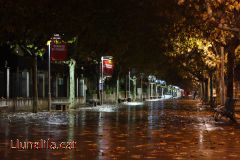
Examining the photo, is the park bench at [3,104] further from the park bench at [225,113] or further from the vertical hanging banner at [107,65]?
the vertical hanging banner at [107,65]

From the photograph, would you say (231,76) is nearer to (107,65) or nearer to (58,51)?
(58,51)

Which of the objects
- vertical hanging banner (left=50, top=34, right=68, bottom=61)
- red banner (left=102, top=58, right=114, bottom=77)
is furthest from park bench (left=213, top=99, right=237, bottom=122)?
red banner (left=102, top=58, right=114, bottom=77)

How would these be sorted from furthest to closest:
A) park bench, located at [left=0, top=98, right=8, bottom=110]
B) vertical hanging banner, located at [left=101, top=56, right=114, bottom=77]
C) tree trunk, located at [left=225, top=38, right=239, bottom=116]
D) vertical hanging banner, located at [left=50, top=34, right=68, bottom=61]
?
vertical hanging banner, located at [left=101, top=56, right=114, bottom=77]
vertical hanging banner, located at [left=50, top=34, right=68, bottom=61]
park bench, located at [left=0, top=98, right=8, bottom=110]
tree trunk, located at [left=225, top=38, right=239, bottom=116]

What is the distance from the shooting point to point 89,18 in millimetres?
27891

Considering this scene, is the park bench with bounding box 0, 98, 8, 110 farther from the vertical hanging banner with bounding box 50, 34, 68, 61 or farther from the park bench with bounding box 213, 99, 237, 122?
the park bench with bounding box 213, 99, 237, 122

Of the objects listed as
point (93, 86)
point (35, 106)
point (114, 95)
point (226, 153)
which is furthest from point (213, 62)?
point (93, 86)

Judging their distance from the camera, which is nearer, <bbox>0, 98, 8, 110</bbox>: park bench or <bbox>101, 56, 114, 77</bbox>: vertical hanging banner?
<bbox>0, 98, 8, 110</bbox>: park bench

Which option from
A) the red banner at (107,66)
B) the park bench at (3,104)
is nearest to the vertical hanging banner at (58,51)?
the park bench at (3,104)

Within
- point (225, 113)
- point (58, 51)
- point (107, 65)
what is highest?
point (107, 65)

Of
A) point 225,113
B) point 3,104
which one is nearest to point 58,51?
point 3,104

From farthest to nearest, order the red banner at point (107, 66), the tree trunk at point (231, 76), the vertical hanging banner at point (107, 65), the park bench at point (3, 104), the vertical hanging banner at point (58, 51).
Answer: the red banner at point (107, 66), the vertical hanging banner at point (107, 65), the vertical hanging banner at point (58, 51), the park bench at point (3, 104), the tree trunk at point (231, 76)

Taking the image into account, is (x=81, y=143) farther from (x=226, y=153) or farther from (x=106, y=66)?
(x=106, y=66)

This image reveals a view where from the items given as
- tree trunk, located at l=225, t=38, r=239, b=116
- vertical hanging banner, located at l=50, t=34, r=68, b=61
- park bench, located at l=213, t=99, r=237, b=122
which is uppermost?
vertical hanging banner, located at l=50, t=34, r=68, b=61

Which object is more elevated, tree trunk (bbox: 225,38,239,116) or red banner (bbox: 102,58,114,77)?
red banner (bbox: 102,58,114,77)
